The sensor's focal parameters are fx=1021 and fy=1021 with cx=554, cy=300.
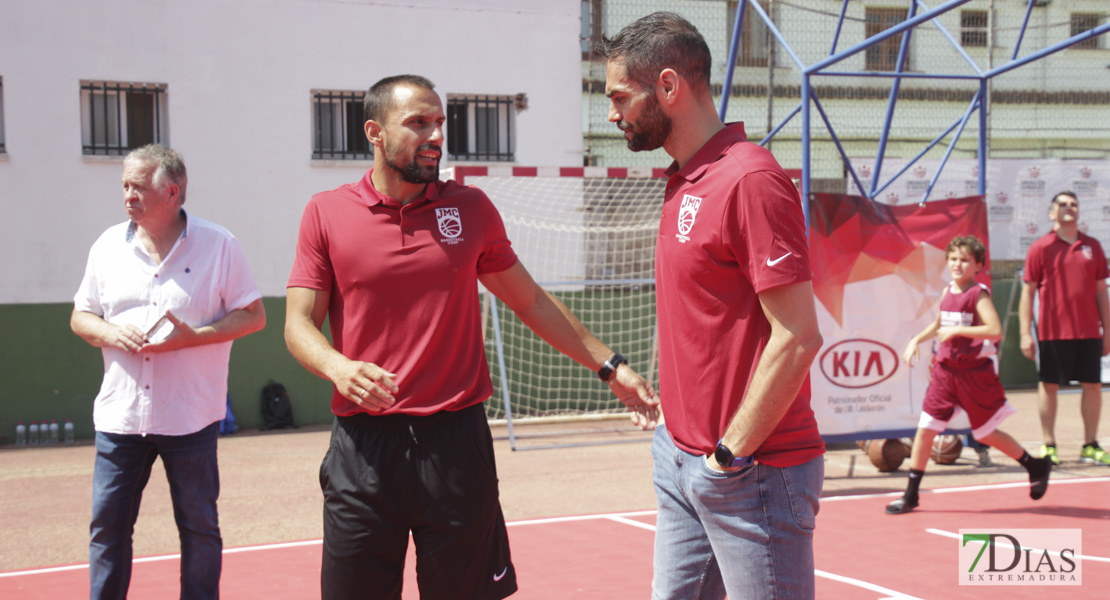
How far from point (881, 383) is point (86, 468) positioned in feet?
26.8

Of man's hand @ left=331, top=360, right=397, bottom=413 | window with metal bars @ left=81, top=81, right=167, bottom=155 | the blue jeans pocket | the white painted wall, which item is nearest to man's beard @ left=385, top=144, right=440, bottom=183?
man's hand @ left=331, top=360, right=397, bottom=413

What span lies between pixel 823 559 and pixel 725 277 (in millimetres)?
3904

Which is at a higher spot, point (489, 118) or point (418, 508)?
point (489, 118)

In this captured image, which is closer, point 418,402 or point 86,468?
point 418,402

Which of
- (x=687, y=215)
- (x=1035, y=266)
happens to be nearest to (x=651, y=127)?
(x=687, y=215)

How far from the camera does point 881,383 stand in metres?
8.86

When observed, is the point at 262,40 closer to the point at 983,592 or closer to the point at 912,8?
the point at 912,8

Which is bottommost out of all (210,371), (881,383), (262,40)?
(881,383)

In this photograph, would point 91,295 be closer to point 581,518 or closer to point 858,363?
point 581,518

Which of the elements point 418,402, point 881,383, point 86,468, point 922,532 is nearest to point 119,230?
point 418,402

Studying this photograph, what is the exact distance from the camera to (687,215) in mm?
2793

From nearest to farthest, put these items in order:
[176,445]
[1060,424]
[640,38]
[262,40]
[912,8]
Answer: [640,38]
[176,445]
[912,8]
[1060,424]
[262,40]

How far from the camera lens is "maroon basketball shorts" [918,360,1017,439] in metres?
7.23

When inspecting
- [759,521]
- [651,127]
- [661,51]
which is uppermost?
[661,51]
